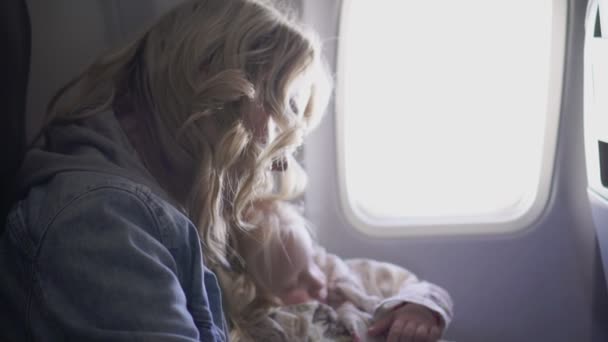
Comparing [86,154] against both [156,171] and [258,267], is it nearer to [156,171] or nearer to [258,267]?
[156,171]

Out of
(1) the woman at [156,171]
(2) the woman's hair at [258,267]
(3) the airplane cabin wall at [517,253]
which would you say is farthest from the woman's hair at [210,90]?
(3) the airplane cabin wall at [517,253]

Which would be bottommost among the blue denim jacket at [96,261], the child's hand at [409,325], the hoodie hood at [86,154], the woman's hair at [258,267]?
the child's hand at [409,325]

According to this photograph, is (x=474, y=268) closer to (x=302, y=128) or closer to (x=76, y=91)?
(x=302, y=128)

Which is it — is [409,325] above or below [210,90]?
below

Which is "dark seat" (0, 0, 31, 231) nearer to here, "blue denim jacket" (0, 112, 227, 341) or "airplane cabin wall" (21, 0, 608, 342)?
"blue denim jacket" (0, 112, 227, 341)

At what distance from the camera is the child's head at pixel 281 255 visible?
118 cm

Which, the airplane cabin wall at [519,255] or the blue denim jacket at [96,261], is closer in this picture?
the blue denim jacket at [96,261]

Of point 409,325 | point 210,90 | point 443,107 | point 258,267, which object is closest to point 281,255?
point 258,267

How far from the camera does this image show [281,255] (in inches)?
47.6

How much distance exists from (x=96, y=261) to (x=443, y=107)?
99 centimetres

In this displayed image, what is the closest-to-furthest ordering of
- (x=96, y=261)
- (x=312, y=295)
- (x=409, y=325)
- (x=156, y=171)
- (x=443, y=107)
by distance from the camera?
(x=96, y=261), (x=156, y=171), (x=409, y=325), (x=312, y=295), (x=443, y=107)

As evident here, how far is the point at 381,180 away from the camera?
1450 mm

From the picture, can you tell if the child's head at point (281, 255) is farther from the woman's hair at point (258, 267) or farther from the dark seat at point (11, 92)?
the dark seat at point (11, 92)

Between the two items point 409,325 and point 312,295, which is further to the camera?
point 312,295
